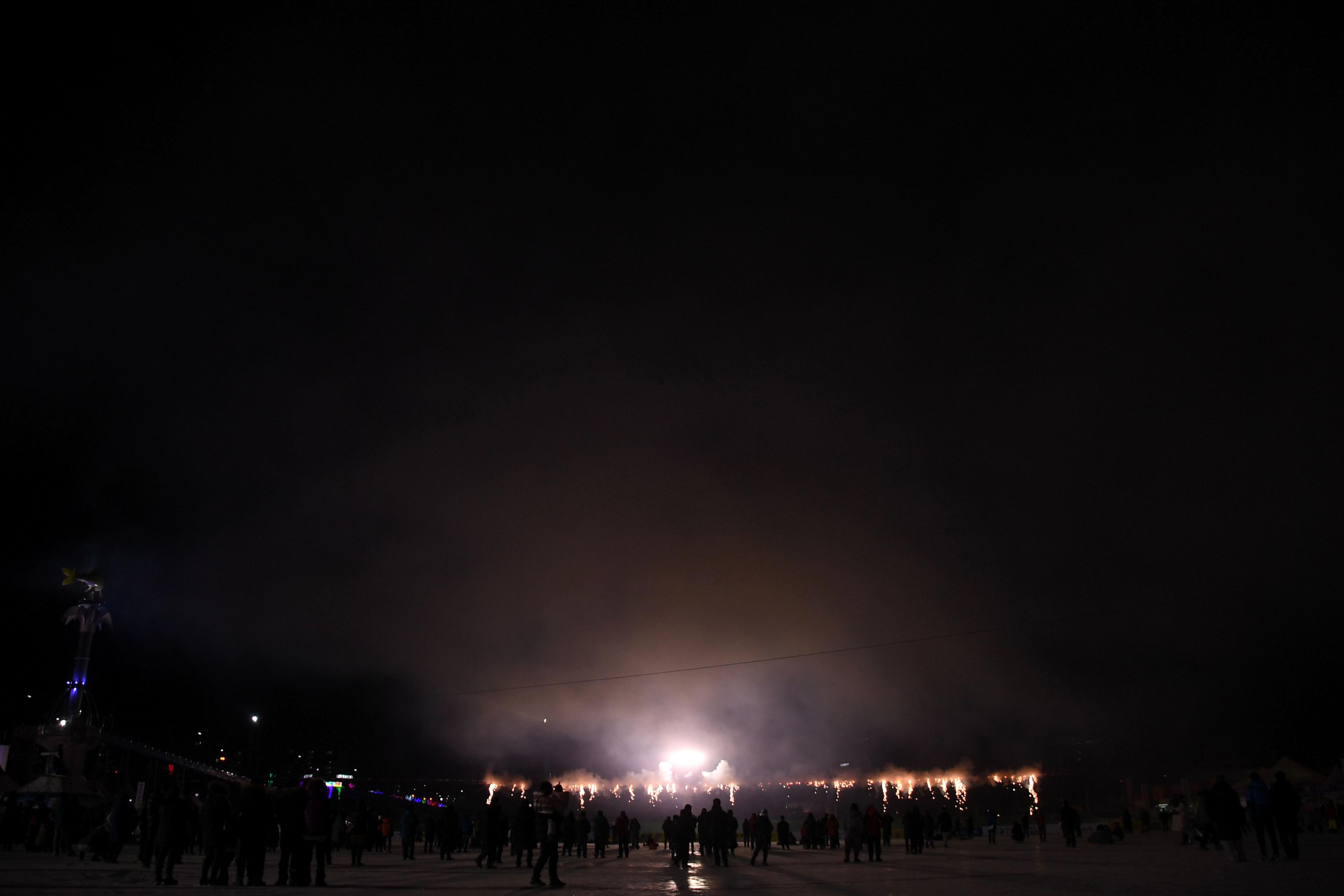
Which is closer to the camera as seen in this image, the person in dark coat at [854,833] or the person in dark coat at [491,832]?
the person in dark coat at [491,832]

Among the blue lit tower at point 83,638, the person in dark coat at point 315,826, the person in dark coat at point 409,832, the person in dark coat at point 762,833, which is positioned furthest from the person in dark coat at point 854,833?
the blue lit tower at point 83,638

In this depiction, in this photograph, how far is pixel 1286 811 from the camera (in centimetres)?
1586

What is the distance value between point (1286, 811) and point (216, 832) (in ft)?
63.4

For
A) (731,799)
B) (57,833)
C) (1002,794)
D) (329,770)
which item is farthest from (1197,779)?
(57,833)

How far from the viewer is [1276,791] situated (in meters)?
16.1

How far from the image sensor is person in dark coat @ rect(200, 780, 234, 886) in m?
13.8

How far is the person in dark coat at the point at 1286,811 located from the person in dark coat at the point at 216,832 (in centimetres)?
1888

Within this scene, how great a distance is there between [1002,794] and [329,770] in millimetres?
92139

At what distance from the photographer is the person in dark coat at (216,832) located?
13797 mm

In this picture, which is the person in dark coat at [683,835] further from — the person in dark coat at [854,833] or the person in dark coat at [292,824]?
the person in dark coat at [292,824]

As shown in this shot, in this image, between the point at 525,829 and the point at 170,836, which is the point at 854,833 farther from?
the point at 170,836

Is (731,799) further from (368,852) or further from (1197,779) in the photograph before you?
(368,852)

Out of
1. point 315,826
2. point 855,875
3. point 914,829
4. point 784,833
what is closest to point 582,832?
point 914,829

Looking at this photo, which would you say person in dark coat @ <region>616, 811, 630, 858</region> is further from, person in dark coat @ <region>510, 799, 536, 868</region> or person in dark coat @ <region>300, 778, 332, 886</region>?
person in dark coat @ <region>300, 778, 332, 886</region>
